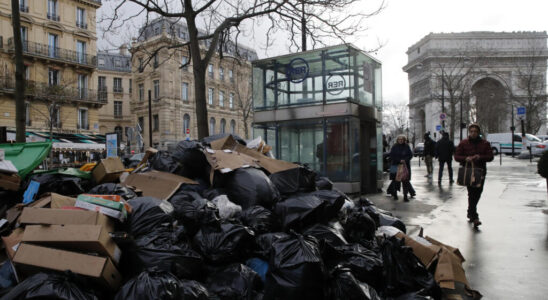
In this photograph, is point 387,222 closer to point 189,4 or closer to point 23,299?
point 23,299

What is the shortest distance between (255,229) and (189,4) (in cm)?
829

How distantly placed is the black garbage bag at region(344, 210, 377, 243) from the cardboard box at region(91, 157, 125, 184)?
300 cm

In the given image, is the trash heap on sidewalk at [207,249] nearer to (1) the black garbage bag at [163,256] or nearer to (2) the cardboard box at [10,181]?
(1) the black garbage bag at [163,256]

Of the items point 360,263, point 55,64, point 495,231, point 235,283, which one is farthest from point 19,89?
point 55,64

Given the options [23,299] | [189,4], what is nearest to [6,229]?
[23,299]

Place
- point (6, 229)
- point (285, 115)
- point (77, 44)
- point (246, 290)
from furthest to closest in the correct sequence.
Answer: point (77, 44) → point (285, 115) → point (6, 229) → point (246, 290)

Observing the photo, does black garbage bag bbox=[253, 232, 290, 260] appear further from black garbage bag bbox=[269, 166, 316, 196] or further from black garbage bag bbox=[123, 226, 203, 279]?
black garbage bag bbox=[269, 166, 316, 196]

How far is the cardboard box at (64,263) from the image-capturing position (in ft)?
8.41

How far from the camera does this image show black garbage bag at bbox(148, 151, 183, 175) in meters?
5.00

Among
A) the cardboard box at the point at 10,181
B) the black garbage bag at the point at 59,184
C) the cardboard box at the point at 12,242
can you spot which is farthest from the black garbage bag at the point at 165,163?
the cardboard box at the point at 12,242

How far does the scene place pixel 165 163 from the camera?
507 cm

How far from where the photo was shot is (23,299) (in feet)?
7.39

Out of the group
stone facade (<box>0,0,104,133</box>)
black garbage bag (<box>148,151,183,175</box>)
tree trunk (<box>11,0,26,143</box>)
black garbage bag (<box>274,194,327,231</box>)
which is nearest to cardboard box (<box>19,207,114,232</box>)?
black garbage bag (<box>274,194,327,231</box>)

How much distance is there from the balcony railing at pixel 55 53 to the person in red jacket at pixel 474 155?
2975 cm
